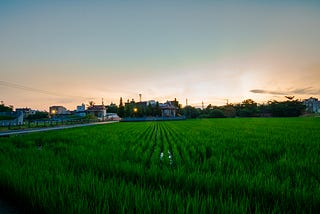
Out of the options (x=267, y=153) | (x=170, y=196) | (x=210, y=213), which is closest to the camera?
(x=210, y=213)

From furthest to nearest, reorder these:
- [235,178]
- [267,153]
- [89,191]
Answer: [267,153] < [235,178] < [89,191]

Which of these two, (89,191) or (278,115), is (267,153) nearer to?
(89,191)

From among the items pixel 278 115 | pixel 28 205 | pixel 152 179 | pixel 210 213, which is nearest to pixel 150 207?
pixel 210 213

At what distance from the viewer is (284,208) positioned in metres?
1.92

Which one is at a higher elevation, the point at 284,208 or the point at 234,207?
the point at 234,207

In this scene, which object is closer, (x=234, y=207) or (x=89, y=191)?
(x=234, y=207)

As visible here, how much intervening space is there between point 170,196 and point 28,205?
149 centimetres

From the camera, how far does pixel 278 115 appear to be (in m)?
67.2

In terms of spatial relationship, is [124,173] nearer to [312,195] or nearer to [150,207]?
[150,207]

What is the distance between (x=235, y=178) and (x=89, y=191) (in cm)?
182

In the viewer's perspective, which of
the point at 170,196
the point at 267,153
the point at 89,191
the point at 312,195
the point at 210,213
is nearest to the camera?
the point at 210,213

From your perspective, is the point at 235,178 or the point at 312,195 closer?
the point at 312,195

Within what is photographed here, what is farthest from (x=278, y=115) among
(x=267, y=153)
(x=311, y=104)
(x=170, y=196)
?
(x=311, y=104)

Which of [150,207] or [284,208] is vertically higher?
[150,207]
